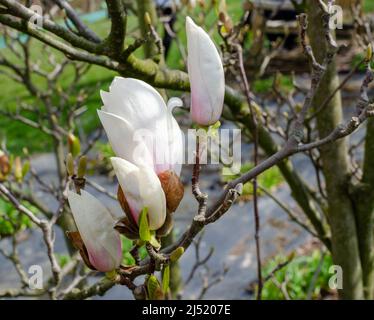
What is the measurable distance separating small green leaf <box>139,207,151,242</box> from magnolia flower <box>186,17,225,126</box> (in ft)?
0.53

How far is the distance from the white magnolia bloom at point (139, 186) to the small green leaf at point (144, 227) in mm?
10

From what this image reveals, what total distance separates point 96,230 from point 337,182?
3.44 feet

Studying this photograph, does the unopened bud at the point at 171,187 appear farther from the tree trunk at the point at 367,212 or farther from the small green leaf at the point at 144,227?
the tree trunk at the point at 367,212

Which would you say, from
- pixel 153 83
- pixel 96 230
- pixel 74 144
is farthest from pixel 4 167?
pixel 96 230

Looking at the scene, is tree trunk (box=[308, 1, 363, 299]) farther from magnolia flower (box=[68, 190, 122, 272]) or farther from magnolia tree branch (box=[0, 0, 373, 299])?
magnolia flower (box=[68, 190, 122, 272])

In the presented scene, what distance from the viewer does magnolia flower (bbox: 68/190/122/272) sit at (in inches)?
25.7

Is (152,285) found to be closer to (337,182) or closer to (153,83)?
(153,83)

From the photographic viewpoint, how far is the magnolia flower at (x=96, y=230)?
0.65m

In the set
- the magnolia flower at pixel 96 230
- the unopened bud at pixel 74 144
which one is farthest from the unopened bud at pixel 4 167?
the magnolia flower at pixel 96 230

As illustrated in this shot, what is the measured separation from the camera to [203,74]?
27.2 inches

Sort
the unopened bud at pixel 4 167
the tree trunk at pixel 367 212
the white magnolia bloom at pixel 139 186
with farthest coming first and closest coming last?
the tree trunk at pixel 367 212, the unopened bud at pixel 4 167, the white magnolia bloom at pixel 139 186

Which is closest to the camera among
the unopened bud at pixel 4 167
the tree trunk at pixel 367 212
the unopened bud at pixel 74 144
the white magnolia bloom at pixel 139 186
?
the white magnolia bloom at pixel 139 186

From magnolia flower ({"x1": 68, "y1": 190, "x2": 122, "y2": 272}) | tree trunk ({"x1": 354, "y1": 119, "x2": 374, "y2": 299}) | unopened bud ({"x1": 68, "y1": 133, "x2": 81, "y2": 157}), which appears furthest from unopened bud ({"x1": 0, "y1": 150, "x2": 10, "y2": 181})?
tree trunk ({"x1": 354, "y1": 119, "x2": 374, "y2": 299})

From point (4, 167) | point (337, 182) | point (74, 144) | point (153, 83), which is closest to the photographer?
point (153, 83)
